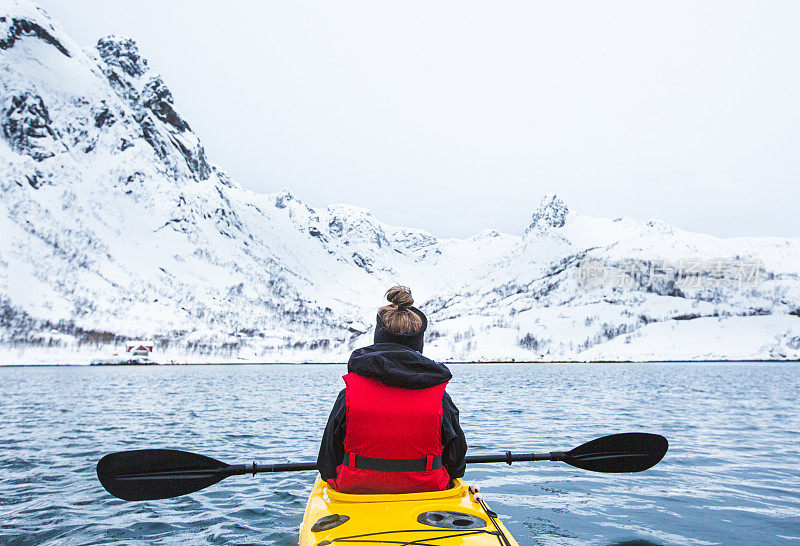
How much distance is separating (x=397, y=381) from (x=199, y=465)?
3719mm

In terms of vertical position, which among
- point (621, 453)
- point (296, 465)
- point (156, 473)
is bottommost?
point (156, 473)

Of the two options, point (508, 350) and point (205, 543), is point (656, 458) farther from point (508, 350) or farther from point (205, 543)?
point (508, 350)

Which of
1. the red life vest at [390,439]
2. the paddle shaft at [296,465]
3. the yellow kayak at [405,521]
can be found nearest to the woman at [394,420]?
the red life vest at [390,439]

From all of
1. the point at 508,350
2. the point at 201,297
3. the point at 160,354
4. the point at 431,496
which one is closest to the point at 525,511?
the point at 431,496

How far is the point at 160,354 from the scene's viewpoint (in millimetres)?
133375

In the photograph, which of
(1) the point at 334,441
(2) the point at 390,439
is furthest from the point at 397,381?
(1) the point at 334,441

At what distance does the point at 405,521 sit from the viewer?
4266 mm

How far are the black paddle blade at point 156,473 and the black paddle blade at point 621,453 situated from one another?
463 cm

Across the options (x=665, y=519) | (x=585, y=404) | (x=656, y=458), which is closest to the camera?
(x=656, y=458)

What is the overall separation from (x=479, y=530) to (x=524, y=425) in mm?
14911

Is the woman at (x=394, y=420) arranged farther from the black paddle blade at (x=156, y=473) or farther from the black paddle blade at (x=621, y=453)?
the black paddle blade at (x=621, y=453)

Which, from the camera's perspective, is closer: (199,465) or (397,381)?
(397,381)

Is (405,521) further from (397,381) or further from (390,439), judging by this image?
(397,381)

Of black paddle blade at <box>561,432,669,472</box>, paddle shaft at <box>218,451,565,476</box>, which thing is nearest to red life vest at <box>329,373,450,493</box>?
paddle shaft at <box>218,451,565,476</box>
